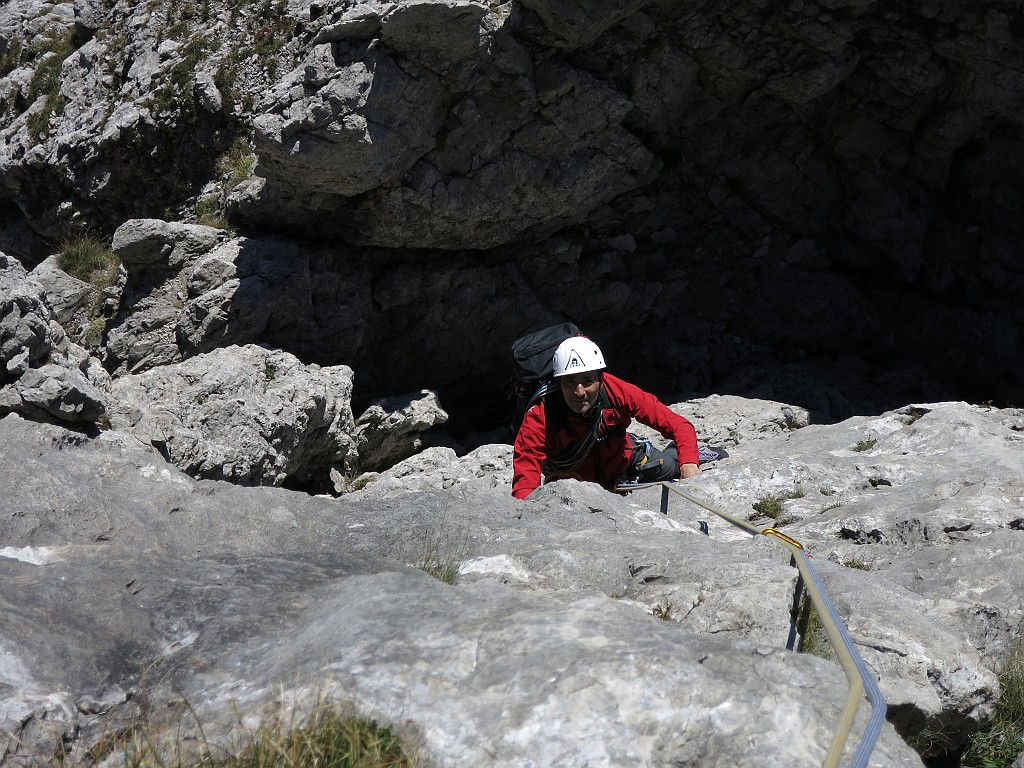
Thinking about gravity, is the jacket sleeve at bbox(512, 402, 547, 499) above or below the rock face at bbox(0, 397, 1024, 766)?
Answer: below

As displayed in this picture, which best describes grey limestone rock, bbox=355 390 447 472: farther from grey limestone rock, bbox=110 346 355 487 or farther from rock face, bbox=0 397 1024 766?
rock face, bbox=0 397 1024 766

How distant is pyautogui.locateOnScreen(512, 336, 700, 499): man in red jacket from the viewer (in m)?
7.84

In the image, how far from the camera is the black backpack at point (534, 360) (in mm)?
9141

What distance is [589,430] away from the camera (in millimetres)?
8195

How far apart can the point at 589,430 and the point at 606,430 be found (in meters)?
0.47

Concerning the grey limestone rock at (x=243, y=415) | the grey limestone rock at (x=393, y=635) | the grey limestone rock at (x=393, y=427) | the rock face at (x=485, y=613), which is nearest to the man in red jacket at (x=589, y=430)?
the rock face at (x=485, y=613)

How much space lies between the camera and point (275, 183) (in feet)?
45.9

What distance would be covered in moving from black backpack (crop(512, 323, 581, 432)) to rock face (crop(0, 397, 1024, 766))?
2606 millimetres

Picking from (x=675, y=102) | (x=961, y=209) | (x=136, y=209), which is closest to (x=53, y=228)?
(x=136, y=209)

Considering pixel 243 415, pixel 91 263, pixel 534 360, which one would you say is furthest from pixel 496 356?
pixel 91 263

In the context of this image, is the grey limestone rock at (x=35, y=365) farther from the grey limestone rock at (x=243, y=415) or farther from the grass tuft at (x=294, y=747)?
the grass tuft at (x=294, y=747)

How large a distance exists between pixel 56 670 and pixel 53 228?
15953 mm

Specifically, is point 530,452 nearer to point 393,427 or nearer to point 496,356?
point 393,427

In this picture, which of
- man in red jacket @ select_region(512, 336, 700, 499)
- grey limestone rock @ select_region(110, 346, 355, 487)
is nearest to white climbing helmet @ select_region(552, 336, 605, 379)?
man in red jacket @ select_region(512, 336, 700, 499)
